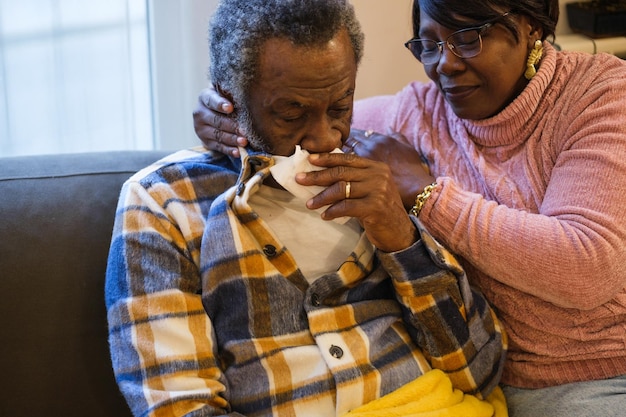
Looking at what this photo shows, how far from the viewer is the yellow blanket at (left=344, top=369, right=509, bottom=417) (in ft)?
4.73

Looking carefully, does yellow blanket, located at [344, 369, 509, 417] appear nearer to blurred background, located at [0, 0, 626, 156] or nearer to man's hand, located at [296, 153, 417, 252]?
man's hand, located at [296, 153, 417, 252]

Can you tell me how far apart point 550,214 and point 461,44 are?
1.25 feet

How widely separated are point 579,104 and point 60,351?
1121 mm

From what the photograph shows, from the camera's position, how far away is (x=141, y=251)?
1.43 meters

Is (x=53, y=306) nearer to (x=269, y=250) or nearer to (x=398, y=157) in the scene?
(x=269, y=250)

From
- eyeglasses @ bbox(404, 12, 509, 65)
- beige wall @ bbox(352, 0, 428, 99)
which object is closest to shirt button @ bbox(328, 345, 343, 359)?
eyeglasses @ bbox(404, 12, 509, 65)

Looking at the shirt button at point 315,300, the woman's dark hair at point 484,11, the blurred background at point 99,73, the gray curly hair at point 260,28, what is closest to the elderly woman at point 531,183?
the woman's dark hair at point 484,11

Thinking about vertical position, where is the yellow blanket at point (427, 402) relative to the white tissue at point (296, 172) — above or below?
below

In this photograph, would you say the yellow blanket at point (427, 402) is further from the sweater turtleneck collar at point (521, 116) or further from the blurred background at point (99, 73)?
the blurred background at point (99, 73)

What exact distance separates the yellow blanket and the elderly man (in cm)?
2

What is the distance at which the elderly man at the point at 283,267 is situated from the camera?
1.37m

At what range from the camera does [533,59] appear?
166 cm

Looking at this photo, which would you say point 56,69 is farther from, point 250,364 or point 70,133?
point 250,364

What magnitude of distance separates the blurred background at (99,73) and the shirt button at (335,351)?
0.98m
